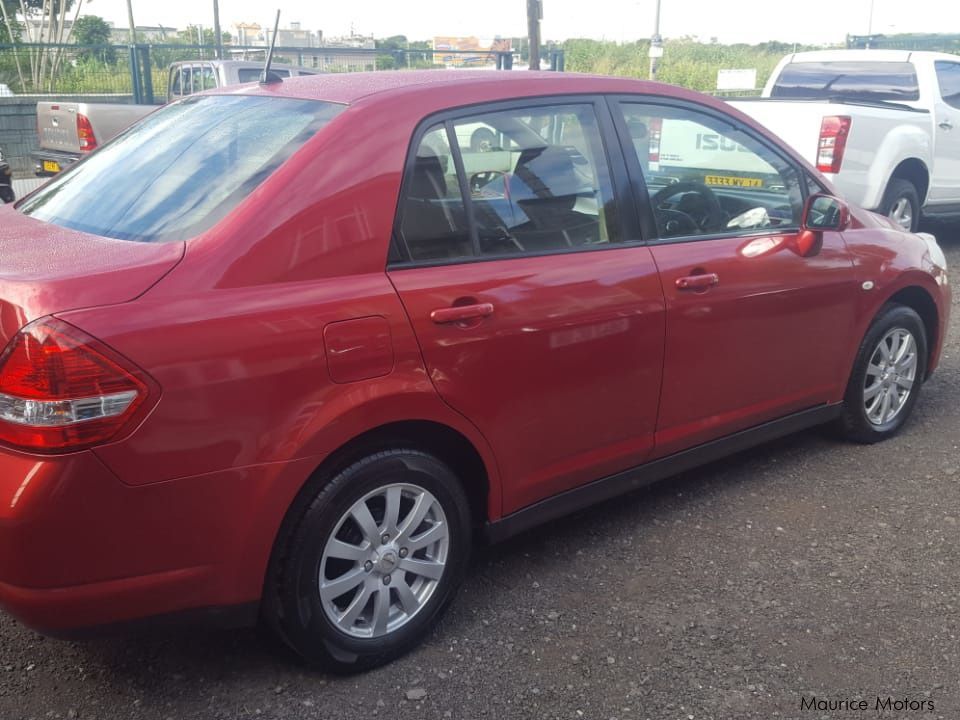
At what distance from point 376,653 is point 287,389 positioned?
2.98 feet

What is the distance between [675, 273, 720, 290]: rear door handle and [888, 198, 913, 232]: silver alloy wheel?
6419 mm

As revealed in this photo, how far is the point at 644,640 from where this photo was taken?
3.10 meters

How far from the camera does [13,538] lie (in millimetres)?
2293

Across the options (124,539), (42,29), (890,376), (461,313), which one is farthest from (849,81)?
(42,29)

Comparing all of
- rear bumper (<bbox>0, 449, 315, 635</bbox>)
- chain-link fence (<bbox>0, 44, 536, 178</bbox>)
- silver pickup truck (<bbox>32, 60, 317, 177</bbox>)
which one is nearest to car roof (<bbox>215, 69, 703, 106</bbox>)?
rear bumper (<bbox>0, 449, 315, 635</bbox>)

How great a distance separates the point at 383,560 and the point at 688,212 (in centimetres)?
178

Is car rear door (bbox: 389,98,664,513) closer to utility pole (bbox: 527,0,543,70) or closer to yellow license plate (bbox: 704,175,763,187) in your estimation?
yellow license plate (bbox: 704,175,763,187)

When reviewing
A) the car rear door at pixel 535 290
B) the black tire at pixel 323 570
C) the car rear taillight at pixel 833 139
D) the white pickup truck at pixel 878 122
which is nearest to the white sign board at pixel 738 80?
the white pickup truck at pixel 878 122

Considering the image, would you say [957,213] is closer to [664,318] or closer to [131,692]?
[664,318]

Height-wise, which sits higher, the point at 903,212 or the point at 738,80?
the point at 738,80

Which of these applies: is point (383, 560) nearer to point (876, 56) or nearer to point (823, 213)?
point (823, 213)

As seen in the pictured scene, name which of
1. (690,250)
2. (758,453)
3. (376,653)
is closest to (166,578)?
(376,653)

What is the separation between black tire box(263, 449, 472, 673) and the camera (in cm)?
265

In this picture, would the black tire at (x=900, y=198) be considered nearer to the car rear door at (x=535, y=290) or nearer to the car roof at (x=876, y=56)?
the car roof at (x=876, y=56)
